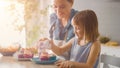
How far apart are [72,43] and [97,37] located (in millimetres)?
219

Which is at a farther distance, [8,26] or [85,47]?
[8,26]

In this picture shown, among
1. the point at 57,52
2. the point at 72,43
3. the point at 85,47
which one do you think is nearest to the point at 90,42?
the point at 85,47

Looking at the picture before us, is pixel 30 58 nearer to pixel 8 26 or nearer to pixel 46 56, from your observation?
pixel 46 56

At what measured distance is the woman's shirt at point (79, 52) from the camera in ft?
5.87

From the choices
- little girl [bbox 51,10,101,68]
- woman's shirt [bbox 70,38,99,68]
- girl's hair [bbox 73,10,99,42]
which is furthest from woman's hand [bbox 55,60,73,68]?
girl's hair [bbox 73,10,99,42]

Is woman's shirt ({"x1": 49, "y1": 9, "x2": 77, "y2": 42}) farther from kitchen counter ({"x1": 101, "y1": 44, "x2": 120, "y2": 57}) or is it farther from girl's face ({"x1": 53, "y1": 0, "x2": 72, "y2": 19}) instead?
kitchen counter ({"x1": 101, "y1": 44, "x2": 120, "y2": 57})

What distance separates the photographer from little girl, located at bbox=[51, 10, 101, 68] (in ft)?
5.74

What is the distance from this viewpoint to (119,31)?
7.43 feet

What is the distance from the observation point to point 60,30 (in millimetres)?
2088

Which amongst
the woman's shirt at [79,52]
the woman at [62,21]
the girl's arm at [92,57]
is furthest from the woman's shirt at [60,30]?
the girl's arm at [92,57]

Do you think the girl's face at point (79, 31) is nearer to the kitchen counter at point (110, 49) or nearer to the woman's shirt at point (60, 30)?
the woman's shirt at point (60, 30)

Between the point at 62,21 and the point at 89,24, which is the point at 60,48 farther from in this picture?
the point at 89,24

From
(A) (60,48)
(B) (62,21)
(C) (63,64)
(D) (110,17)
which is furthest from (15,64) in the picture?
(D) (110,17)

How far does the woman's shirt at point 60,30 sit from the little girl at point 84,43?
6 centimetres
